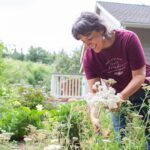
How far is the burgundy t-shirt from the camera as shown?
275cm

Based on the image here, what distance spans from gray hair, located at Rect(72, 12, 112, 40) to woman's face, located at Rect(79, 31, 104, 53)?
0.02m

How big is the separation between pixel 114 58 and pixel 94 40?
0.23m

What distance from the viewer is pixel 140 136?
2531 mm

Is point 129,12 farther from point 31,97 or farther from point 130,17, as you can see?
point 31,97

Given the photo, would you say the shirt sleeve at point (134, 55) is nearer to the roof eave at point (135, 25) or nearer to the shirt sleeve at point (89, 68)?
the shirt sleeve at point (89, 68)

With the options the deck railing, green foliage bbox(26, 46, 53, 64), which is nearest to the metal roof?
the deck railing

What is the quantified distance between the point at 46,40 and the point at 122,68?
27441mm

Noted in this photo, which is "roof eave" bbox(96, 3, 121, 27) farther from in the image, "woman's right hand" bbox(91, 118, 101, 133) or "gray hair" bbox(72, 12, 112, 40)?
"woman's right hand" bbox(91, 118, 101, 133)

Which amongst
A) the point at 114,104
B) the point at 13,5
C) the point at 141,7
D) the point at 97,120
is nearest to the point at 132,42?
the point at 97,120

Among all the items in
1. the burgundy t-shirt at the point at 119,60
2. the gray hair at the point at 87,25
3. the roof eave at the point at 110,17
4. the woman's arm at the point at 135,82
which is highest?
the roof eave at the point at 110,17

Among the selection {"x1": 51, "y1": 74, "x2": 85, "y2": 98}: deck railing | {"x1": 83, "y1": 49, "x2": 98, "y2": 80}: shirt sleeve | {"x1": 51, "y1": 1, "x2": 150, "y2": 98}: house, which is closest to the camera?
{"x1": 83, "y1": 49, "x2": 98, "y2": 80}: shirt sleeve

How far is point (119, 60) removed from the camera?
9.34 ft

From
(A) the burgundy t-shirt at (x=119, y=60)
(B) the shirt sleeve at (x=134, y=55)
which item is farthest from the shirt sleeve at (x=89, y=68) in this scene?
(B) the shirt sleeve at (x=134, y=55)

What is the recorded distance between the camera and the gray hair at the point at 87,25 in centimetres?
267
